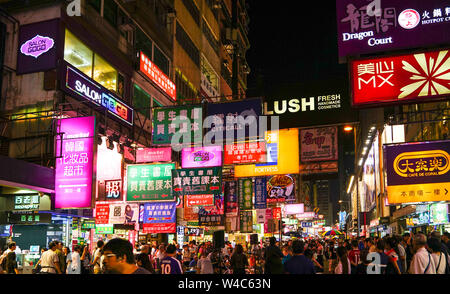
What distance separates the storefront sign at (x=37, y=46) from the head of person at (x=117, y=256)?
1776cm

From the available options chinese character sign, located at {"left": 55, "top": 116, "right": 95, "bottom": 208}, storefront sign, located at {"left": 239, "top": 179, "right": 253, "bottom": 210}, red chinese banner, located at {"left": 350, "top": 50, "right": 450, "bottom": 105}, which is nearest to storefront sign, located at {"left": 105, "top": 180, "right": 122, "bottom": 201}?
chinese character sign, located at {"left": 55, "top": 116, "right": 95, "bottom": 208}

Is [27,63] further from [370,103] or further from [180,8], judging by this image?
[180,8]

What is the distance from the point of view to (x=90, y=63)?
23.3 m

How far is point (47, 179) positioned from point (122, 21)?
13384 millimetres

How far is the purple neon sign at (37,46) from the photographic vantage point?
66.8 ft

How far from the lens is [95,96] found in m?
21.9

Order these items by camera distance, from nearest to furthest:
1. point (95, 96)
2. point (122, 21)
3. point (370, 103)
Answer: point (370, 103) → point (95, 96) → point (122, 21)

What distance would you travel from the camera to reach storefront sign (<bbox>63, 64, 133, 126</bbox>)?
66.1 ft

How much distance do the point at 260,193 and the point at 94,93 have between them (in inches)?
511

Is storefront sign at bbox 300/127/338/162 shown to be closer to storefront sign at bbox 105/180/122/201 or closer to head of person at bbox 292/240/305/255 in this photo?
storefront sign at bbox 105/180/122/201

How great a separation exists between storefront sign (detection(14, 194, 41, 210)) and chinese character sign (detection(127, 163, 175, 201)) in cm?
409

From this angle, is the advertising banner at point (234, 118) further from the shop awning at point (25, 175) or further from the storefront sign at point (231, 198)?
the storefront sign at point (231, 198)

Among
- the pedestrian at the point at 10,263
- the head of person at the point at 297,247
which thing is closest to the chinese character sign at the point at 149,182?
the pedestrian at the point at 10,263
